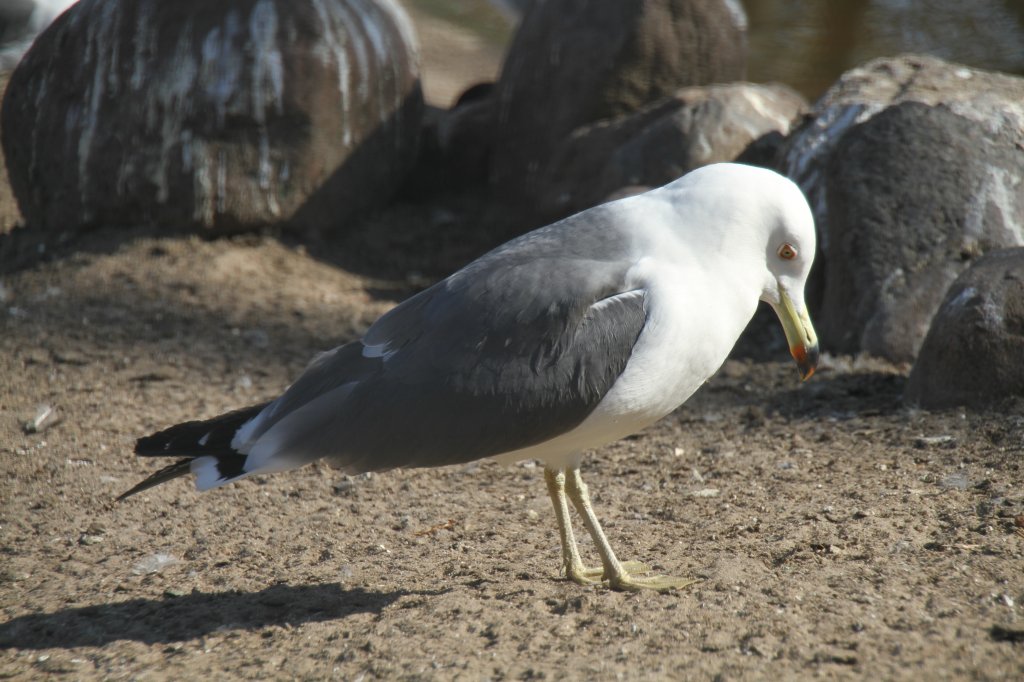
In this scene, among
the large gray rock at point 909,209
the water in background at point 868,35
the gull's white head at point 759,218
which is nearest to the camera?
the gull's white head at point 759,218

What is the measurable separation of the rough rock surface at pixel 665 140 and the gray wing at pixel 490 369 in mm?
2922

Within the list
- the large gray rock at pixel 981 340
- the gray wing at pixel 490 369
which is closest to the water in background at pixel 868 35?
the large gray rock at pixel 981 340

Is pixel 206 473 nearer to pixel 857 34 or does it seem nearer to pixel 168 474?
pixel 168 474

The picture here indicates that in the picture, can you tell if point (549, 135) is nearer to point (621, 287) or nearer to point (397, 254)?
point (397, 254)

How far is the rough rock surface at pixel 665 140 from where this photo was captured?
5648mm

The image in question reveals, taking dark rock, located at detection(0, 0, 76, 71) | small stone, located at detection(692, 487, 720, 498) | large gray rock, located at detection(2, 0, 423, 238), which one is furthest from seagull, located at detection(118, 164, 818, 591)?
dark rock, located at detection(0, 0, 76, 71)

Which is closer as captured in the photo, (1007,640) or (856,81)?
(1007,640)

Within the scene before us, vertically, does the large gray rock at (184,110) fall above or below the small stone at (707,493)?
above

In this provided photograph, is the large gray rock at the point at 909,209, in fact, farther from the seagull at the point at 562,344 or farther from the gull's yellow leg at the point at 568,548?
the gull's yellow leg at the point at 568,548

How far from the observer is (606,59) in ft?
21.2

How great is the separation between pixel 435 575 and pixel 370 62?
3.80 metres

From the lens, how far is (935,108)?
4.85 meters

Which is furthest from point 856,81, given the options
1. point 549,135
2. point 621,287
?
point 621,287

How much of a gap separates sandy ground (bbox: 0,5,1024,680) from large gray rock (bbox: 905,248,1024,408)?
0.10 metres
